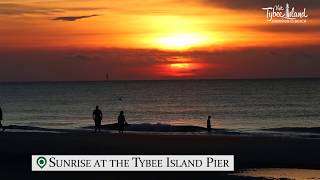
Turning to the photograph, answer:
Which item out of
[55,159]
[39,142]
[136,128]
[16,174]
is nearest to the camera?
[16,174]

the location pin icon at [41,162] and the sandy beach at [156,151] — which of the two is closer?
the sandy beach at [156,151]

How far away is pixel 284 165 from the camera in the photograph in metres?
20.4

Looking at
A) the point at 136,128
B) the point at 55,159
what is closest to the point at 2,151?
the point at 55,159

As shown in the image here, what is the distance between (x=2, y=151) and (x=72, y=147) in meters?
2.84

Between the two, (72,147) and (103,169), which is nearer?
(103,169)

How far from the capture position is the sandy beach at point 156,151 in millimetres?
18219

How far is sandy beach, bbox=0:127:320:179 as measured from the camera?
59.8 ft

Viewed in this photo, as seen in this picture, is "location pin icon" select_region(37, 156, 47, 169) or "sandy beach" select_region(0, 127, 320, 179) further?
"location pin icon" select_region(37, 156, 47, 169)

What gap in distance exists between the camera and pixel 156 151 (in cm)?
2369

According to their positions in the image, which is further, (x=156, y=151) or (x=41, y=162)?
(x=156, y=151)

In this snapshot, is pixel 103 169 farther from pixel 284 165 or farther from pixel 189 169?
pixel 284 165

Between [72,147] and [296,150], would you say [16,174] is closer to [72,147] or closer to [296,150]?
[72,147]

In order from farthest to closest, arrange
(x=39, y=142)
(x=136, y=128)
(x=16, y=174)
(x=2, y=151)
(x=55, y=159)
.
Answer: (x=136, y=128), (x=39, y=142), (x=2, y=151), (x=55, y=159), (x=16, y=174)

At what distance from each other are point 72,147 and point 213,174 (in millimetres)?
8438
